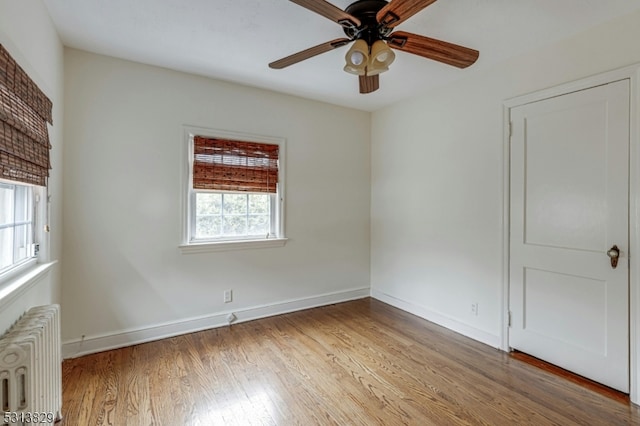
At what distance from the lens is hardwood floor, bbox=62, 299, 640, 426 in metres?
1.85

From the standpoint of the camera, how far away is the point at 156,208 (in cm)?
284

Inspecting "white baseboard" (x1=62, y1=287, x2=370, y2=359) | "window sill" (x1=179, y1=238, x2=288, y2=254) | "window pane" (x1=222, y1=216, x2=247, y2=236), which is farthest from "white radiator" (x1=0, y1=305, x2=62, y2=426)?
"window pane" (x1=222, y1=216, x2=247, y2=236)

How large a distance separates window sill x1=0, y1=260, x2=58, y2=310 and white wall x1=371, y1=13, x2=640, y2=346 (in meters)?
3.23

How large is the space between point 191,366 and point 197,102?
236 centimetres

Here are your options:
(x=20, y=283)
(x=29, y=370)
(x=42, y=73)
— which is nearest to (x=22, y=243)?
(x=20, y=283)

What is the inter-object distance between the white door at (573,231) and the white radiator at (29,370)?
3.18 m

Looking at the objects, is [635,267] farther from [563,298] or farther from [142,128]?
[142,128]

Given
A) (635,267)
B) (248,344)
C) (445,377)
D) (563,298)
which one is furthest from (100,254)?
(635,267)

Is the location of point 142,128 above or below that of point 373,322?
above

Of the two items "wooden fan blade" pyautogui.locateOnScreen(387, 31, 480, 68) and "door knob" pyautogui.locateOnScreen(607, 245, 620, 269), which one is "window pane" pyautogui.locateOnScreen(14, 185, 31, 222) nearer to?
"wooden fan blade" pyautogui.locateOnScreen(387, 31, 480, 68)

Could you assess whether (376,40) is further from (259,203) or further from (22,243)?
(22,243)

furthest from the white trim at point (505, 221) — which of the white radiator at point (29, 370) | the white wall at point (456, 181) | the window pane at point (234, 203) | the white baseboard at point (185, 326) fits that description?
the white radiator at point (29, 370)

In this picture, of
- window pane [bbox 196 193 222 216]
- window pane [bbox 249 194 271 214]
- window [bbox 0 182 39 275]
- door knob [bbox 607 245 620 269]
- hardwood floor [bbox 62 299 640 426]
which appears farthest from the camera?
window pane [bbox 249 194 271 214]

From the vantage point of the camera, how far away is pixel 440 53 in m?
1.96
